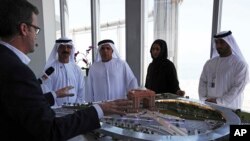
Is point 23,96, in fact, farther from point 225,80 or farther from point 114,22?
point 114,22

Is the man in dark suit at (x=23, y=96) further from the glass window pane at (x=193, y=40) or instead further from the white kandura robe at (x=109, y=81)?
the glass window pane at (x=193, y=40)

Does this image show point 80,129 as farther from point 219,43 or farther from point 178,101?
point 219,43

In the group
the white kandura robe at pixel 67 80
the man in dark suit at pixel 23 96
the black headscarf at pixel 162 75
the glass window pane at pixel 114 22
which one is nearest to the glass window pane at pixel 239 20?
the black headscarf at pixel 162 75

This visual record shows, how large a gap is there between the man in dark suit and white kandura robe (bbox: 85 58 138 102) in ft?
7.55

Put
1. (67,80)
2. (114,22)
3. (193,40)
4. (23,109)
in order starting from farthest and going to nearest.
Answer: (114,22)
(193,40)
(67,80)
(23,109)

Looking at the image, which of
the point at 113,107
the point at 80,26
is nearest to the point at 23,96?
the point at 113,107

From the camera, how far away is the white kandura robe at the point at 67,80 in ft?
11.1

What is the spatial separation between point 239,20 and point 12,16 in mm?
3374

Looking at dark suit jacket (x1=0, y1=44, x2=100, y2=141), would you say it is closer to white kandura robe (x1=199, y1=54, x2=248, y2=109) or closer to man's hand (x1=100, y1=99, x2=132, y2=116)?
man's hand (x1=100, y1=99, x2=132, y2=116)

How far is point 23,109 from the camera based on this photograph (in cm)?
116

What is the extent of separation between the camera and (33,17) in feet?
4.37

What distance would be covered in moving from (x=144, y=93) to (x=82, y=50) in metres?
4.48

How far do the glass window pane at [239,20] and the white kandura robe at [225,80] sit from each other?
0.59 meters

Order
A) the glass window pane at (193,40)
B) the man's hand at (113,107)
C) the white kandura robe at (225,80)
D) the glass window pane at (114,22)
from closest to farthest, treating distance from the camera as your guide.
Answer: the man's hand at (113,107) → the white kandura robe at (225,80) → the glass window pane at (193,40) → the glass window pane at (114,22)
